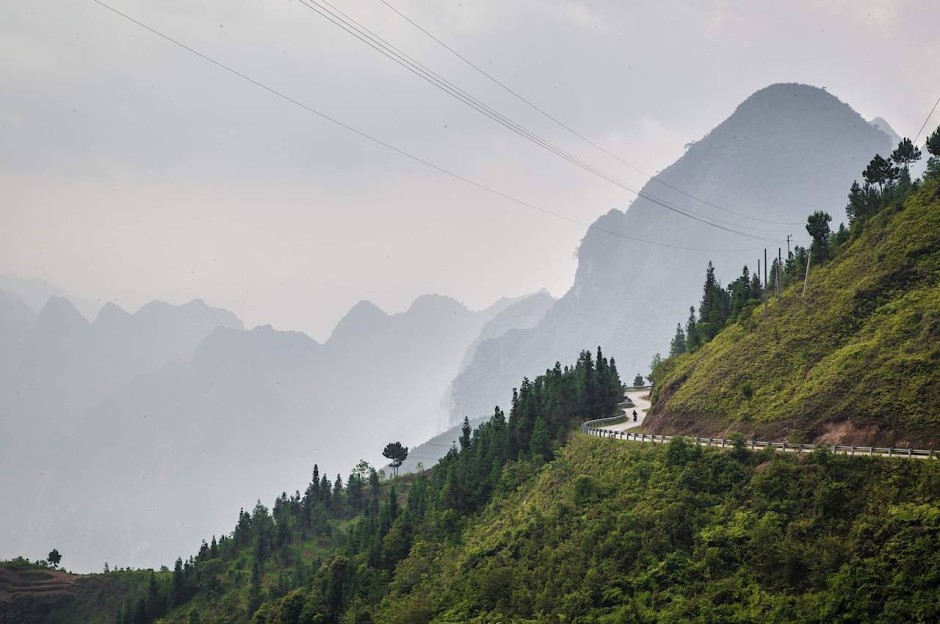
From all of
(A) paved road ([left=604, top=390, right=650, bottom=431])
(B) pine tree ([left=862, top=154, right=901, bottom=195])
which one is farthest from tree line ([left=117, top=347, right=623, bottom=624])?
(B) pine tree ([left=862, top=154, right=901, bottom=195])

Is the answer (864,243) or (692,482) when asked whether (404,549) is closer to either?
(692,482)

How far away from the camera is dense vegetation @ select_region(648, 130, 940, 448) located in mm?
38188

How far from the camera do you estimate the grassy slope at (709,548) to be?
28562 mm

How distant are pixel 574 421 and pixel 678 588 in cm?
3974

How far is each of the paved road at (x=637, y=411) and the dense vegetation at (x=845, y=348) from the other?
4.93 metres

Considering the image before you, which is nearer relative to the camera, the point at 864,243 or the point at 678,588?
the point at 678,588

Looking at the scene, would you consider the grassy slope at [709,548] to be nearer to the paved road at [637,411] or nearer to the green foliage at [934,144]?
the paved road at [637,411]

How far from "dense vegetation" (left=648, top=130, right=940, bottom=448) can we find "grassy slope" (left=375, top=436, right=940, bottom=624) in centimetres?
476

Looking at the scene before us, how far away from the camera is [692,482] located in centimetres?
4041

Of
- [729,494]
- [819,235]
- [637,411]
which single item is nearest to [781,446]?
[729,494]

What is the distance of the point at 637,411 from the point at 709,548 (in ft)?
145

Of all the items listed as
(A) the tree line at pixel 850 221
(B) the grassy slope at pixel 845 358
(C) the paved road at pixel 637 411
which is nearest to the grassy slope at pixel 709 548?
(B) the grassy slope at pixel 845 358

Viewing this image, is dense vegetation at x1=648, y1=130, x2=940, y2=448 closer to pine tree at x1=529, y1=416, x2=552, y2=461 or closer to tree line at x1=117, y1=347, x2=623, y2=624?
pine tree at x1=529, y1=416, x2=552, y2=461

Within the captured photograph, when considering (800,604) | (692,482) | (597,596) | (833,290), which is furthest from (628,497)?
(833,290)
